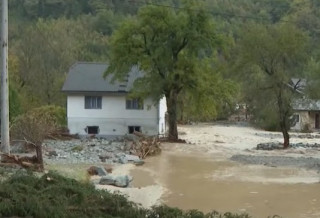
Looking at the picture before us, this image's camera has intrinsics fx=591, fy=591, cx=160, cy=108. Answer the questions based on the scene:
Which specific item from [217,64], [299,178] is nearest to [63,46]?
[217,64]

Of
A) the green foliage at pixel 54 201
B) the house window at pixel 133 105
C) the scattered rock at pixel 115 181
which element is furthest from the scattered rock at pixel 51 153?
the green foliage at pixel 54 201

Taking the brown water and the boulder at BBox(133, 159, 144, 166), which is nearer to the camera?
the brown water

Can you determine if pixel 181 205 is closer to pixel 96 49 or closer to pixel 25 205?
pixel 25 205

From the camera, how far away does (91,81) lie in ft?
153

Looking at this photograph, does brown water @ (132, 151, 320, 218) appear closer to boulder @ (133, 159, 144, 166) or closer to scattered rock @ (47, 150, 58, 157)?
boulder @ (133, 159, 144, 166)

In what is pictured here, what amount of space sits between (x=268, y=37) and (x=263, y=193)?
19.3m

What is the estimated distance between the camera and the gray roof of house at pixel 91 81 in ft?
149

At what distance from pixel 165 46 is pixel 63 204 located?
100 ft

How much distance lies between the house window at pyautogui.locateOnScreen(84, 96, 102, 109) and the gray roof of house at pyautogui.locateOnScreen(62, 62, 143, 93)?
0.67 metres

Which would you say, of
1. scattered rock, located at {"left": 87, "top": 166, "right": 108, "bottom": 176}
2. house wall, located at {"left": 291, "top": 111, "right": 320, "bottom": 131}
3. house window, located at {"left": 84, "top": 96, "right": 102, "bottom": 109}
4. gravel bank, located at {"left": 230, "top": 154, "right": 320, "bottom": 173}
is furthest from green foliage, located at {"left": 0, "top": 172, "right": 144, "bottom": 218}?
house wall, located at {"left": 291, "top": 111, "right": 320, "bottom": 131}

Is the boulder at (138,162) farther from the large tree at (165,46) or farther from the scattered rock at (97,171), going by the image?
the large tree at (165,46)

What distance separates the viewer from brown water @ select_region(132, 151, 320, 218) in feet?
62.2

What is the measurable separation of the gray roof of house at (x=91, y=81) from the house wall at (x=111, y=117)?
638 mm

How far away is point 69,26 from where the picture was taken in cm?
7869
